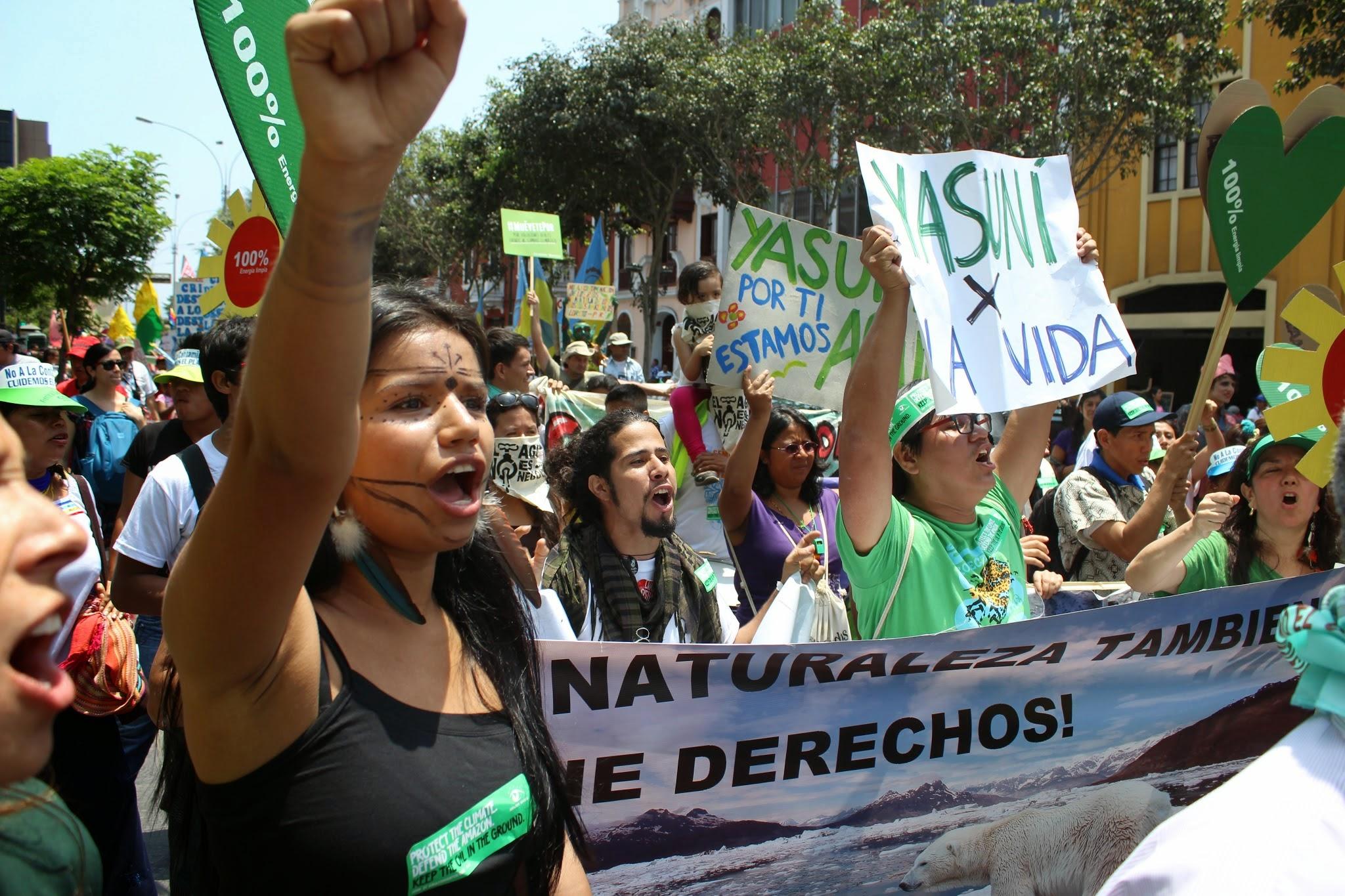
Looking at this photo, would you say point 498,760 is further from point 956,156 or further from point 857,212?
point 857,212

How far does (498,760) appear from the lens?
145 cm

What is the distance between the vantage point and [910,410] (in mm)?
3111

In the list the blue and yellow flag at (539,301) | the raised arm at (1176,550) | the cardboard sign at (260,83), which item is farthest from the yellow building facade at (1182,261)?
the cardboard sign at (260,83)

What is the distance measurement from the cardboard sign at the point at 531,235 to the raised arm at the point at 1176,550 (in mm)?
7598

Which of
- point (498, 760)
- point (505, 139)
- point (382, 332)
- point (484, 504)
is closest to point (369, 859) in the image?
point (498, 760)

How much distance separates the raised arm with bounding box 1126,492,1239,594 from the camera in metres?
3.36

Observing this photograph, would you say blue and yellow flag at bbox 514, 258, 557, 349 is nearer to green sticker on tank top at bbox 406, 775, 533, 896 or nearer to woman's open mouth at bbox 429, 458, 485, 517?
woman's open mouth at bbox 429, 458, 485, 517

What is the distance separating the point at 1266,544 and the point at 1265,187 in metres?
1.21

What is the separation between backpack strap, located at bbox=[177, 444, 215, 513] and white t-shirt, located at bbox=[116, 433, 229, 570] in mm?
14

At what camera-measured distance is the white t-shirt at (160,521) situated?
10.6 ft

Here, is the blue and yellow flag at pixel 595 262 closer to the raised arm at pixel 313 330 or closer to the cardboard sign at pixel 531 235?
the cardboard sign at pixel 531 235

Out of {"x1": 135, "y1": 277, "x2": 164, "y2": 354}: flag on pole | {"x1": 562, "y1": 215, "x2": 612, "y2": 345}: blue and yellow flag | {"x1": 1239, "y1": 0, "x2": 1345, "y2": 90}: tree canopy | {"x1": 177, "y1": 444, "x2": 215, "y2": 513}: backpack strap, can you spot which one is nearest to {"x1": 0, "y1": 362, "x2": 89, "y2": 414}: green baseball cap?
{"x1": 177, "y1": 444, "x2": 215, "y2": 513}: backpack strap

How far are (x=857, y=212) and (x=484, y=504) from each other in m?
29.0

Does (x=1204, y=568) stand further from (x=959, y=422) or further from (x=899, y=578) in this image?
(x=899, y=578)
